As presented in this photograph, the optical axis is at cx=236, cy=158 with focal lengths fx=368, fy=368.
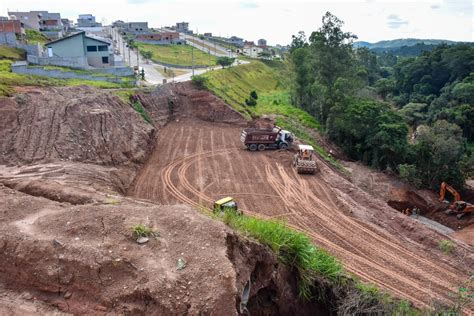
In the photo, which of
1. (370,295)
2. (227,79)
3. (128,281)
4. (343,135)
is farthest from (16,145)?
(227,79)

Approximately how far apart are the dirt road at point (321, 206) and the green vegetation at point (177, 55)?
4365cm

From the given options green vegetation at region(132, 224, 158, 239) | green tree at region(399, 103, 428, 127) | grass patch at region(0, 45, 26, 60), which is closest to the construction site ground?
green vegetation at region(132, 224, 158, 239)

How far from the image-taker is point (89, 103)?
2955cm

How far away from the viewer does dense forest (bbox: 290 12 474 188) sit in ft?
111

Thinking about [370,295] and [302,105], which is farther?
[302,105]

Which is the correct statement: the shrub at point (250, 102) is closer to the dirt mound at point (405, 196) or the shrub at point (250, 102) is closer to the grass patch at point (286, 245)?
the dirt mound at point (405, 196)

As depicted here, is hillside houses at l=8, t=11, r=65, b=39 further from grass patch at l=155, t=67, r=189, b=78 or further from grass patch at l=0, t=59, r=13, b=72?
grass patch at l=0, t=59, r=13, b=72

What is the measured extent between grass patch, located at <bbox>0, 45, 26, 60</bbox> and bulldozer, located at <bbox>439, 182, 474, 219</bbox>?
1927 inches

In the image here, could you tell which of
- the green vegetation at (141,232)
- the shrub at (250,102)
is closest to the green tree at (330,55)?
the shrub at (250,102)

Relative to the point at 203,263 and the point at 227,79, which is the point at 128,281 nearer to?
the point at 203,263

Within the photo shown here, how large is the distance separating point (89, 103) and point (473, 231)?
1211 inches

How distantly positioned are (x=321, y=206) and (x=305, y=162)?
5673mm

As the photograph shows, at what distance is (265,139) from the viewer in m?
33.1

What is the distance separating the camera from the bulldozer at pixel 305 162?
28.6 m
